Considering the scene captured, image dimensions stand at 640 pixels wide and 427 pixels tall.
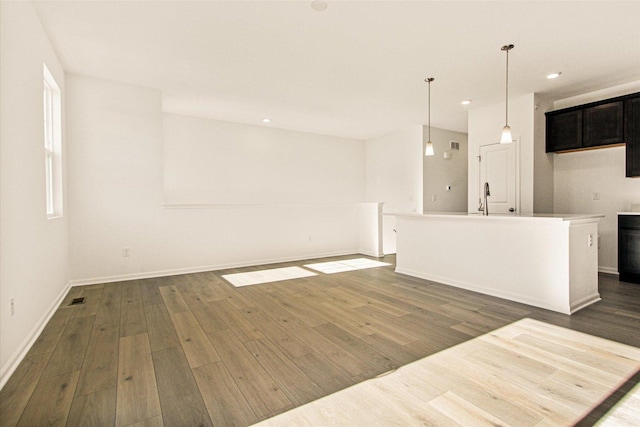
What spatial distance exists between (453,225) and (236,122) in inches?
169

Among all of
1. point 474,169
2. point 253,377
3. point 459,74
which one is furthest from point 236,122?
point 253,377

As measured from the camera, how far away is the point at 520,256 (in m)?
3.46

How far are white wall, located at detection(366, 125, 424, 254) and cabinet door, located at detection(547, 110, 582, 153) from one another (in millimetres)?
2101

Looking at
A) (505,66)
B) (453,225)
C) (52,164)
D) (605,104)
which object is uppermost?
(505,66)

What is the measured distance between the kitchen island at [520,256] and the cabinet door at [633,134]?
141 centimetres

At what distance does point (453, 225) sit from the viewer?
4.14 metres

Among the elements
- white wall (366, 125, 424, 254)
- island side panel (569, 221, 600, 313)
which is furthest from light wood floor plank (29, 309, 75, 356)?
white wall (366, 125, 424, 254)

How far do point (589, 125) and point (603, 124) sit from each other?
15 centimetres

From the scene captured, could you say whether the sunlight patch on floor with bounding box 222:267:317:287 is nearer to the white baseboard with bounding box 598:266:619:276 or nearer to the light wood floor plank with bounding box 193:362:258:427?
the light wood floor plank with bounding box 193:362:258:427

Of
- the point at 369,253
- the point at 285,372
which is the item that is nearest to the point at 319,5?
the point at 285,372

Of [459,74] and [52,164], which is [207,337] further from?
[459,74]

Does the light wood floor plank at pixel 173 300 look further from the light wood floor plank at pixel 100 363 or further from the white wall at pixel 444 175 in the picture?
the white wall at pixel 444 175

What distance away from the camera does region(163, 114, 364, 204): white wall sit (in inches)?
219

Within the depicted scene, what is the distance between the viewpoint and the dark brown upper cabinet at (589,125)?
13.8ft
